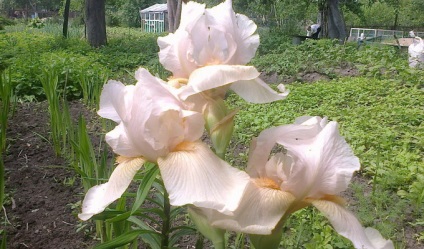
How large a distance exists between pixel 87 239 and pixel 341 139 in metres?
1.65

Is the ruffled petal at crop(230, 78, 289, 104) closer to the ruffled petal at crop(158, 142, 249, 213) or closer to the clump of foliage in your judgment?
the ruffled petal at crop(158, 142, 249, 213)

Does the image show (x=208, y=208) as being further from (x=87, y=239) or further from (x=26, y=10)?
(x=26, y=10)

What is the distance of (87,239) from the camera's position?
204cm

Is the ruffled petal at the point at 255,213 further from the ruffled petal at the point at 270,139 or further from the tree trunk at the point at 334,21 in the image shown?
the tree trunk at the point at 334,21

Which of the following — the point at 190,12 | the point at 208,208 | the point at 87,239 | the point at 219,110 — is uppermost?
the point at 190,12

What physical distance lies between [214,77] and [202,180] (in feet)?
0.58

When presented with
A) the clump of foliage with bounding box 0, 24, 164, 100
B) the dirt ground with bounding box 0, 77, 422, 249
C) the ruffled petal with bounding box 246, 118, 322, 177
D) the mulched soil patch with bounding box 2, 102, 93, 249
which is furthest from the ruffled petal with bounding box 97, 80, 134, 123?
the clump of foliage with bounding box 0, 24, 164, 100

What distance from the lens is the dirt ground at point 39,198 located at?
2.01 meters

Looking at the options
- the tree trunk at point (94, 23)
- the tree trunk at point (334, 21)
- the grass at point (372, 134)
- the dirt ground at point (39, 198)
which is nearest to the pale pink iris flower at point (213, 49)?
the grass at point (372, 134)

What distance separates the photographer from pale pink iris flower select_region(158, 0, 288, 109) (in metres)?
0.79

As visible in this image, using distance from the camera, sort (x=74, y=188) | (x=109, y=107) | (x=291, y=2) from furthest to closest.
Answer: (x=291, y=2) < (x=74, y=188) < (x=109, y=107)

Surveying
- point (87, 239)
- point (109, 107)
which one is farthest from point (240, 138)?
point (109, 107)

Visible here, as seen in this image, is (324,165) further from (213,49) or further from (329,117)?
(329,117)

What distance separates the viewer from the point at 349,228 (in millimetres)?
668
